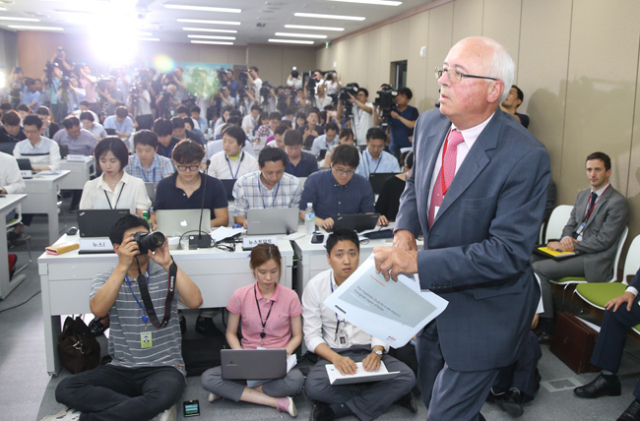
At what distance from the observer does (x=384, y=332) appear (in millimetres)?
1438

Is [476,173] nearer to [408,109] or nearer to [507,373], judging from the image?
[507,373]

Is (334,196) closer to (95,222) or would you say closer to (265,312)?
(265,312)

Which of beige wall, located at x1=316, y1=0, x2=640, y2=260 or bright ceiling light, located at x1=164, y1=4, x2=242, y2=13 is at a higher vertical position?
bright ceiling light, located at x1=164, y1=4, x2=242, y2=13

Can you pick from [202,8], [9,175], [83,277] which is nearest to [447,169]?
[83,277]

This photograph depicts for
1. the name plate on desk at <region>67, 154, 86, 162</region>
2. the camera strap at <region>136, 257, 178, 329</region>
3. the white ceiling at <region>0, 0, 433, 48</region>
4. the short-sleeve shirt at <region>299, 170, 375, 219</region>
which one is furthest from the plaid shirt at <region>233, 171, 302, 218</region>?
the white ceiling at <region>0, 0, 433, 48</region>

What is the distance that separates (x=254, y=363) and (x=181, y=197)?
1555mm

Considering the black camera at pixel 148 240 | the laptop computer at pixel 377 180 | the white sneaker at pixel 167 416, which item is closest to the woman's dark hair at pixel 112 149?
the black camera at pixel 148 240

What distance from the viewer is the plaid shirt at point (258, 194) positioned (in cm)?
391

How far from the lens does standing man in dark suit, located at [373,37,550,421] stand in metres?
1.22

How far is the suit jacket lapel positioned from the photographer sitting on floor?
1.61 meters

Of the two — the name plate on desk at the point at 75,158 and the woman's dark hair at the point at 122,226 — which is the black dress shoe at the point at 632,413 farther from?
the name plate on desk at the point at 75,158

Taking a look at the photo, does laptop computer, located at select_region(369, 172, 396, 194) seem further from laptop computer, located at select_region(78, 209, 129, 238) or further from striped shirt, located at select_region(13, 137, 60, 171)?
striped shirt, located at select_region(13, 137, 60, 171)

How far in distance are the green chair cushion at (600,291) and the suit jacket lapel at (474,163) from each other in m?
2.45

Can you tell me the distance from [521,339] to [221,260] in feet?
6.84
